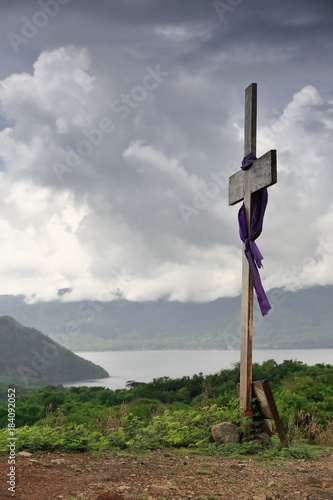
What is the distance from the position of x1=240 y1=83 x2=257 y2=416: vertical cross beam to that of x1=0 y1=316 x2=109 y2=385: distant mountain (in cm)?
4500

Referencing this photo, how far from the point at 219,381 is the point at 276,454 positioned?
13410 millimetres

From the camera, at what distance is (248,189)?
866cm

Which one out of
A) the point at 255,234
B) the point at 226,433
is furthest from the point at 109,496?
the point at 255,234

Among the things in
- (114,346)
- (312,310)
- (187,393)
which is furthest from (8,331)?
(312,310)

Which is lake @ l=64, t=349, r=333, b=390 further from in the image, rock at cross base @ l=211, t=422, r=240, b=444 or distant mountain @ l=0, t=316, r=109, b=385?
rock at cross base @ l=211, t=422, r=240, b=444

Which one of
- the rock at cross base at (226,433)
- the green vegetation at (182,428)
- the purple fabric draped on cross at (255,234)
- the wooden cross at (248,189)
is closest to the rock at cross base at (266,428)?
the green vegetation at (182,428)

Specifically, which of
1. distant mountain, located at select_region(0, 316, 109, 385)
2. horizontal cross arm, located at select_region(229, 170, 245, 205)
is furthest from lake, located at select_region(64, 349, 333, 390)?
horizontal cross arm, located at select_region(229, 170, 245, 205)

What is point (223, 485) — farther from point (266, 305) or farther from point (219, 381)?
point (219, 381)

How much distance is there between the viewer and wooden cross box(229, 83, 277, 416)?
8.07 meters

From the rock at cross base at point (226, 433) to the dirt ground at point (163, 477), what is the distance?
101 cm

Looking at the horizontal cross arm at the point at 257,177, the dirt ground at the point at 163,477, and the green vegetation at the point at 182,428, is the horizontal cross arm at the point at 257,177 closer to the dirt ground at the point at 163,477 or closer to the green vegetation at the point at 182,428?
the green vegetation at the point at 182,428

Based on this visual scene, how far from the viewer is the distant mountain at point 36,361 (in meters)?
53.3

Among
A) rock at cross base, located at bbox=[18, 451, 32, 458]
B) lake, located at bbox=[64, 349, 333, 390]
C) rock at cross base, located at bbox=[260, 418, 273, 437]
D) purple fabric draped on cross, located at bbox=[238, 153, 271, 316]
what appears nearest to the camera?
rock at cross base, located at bbox=[18, 451, 32, 458]

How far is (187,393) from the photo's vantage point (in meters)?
20.0
